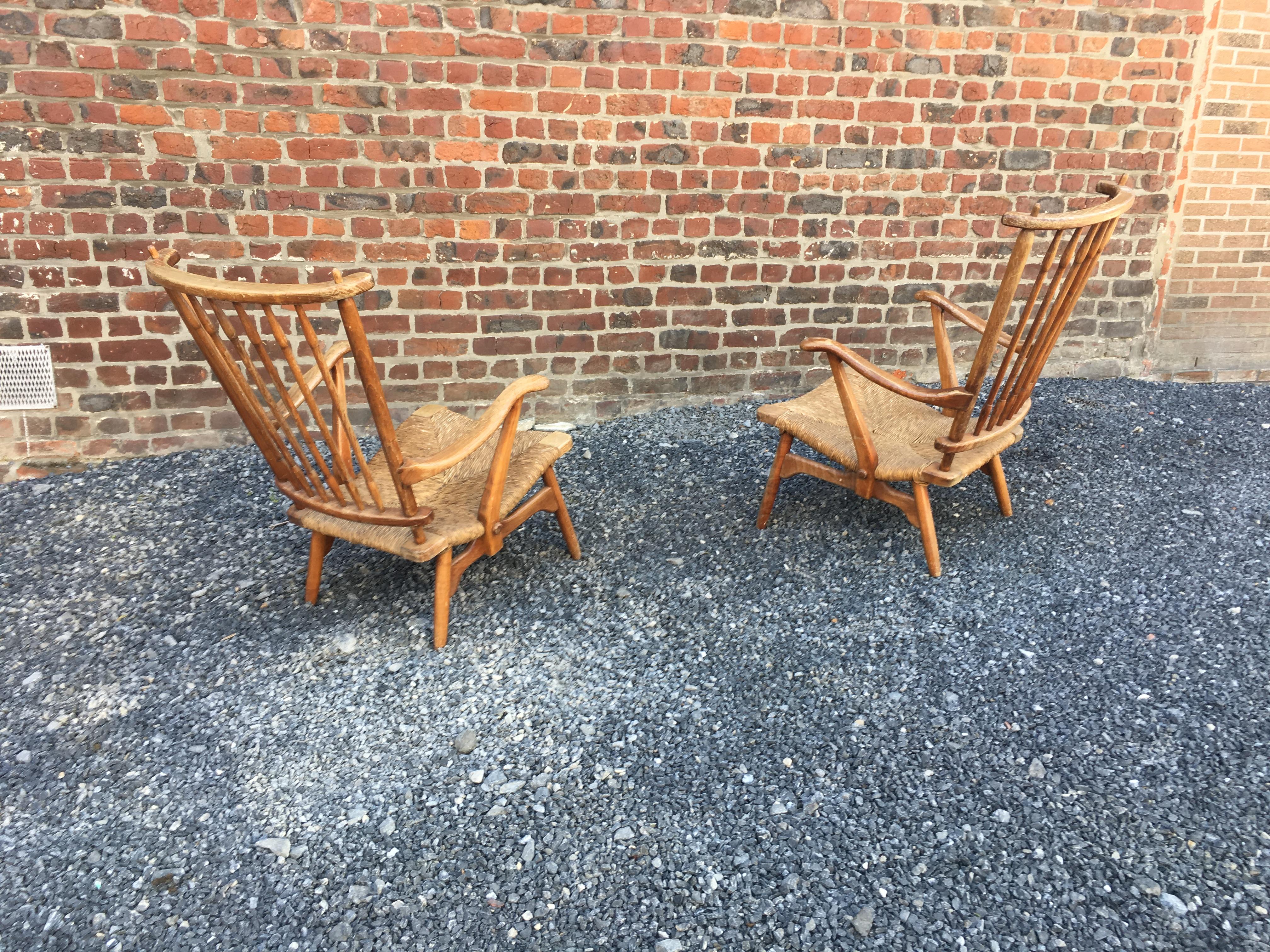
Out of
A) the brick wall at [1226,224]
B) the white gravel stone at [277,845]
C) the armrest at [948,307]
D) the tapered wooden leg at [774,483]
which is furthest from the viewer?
the brick wall at [1226,224]

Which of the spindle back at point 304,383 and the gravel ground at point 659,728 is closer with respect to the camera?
the gravel ground at point 659,728

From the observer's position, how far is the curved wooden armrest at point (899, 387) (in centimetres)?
234

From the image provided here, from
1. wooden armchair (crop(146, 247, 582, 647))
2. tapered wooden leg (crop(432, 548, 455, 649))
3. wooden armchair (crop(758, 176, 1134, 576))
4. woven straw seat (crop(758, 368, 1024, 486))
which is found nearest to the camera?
wooden armchair (crop(146, 247, 582, 647))

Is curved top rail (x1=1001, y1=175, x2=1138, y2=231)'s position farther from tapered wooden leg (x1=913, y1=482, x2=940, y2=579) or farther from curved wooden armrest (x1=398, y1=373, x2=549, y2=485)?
curved wooden armrest (x1=398, y1=373, x2=549, y2=485)

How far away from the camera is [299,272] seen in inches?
132

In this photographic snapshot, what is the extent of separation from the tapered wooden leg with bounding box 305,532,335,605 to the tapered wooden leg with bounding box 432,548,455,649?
0.35 metres

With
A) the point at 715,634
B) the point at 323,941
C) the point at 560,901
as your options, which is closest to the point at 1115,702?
the point at 715,634

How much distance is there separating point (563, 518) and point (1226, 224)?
3426 millimetres

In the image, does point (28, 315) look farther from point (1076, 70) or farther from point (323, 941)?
point (1076, 70)

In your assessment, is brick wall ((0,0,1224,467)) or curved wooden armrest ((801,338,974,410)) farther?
brick wall ((0,0,1224,467))

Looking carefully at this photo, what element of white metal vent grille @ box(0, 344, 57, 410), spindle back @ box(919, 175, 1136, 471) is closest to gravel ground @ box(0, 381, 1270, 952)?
white metal vent grille @ box(0, 344, 57, 410)

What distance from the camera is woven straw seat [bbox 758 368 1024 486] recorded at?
8.30ft

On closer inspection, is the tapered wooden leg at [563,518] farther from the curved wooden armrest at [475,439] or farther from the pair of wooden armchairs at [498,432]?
the curved wooden armrest at [475,439]

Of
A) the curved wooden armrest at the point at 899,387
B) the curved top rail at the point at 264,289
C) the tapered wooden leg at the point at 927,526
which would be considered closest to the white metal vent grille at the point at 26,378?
the curved top rail at the point at 264,289
